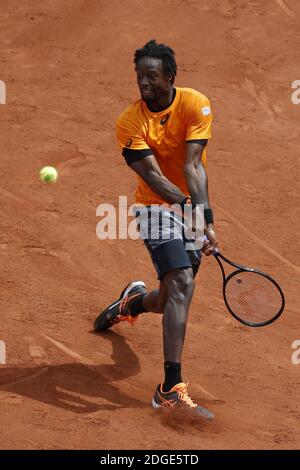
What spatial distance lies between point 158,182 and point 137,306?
128 cm

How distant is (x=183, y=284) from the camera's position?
7.29 m

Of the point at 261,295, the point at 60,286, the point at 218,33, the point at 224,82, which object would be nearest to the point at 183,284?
the point at 261,295

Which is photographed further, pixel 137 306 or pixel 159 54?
pixel 137 306

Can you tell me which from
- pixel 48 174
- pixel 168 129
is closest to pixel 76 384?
pixel 168 129

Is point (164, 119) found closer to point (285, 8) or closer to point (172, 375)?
point (172, 375)

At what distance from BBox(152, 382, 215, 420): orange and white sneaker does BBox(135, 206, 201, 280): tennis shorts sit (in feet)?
2.63

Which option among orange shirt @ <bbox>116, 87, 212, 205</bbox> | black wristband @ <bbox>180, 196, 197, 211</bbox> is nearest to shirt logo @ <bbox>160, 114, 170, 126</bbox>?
orange shirt @ <bbox>116, 87, 212, 205</bbox>

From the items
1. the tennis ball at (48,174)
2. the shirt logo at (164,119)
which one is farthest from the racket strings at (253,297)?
the tennis ball at (48,174)

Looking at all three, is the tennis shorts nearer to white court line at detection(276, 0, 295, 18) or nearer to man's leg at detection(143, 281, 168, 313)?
man's leg at detection(143, 281, 168, 313)

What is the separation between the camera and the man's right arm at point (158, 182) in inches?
291

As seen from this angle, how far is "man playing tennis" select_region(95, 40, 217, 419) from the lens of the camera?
23.9 feet

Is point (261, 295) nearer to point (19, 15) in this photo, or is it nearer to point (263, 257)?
point (263, 257)

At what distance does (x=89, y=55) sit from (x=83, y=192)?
3122 millimetres

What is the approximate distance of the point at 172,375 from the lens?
7.21 meters
